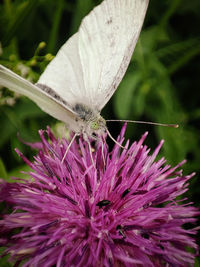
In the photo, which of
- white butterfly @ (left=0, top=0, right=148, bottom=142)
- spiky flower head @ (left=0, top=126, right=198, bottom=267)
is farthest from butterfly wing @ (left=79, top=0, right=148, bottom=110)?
spiky flower head @ (left=0, top=126, right=198, bottom=267)

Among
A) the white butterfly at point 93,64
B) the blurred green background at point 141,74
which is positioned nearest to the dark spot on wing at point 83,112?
the white butterfly at point 93,64

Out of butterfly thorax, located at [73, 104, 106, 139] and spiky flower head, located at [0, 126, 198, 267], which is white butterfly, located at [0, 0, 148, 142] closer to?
butterfly thorax, located at [73, 104, 106, 139]

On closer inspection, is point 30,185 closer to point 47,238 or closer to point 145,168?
point 47,238

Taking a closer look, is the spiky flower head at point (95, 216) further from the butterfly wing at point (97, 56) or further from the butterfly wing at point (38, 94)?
the butterfly wing at point (97, 56)

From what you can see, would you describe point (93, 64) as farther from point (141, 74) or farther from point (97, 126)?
point (141, 74)

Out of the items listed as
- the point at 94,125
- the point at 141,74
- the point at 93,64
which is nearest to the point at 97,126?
the point at 94,125

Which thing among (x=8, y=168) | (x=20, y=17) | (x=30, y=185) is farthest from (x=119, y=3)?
(x=8, y=168)
